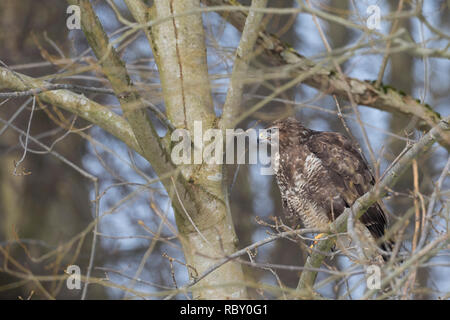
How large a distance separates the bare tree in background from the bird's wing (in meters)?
0.26

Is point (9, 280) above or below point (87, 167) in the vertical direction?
below

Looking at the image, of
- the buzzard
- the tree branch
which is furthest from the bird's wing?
the tree branch

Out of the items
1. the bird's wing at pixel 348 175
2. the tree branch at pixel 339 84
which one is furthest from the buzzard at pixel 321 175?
the tree branch at pixel 339 84

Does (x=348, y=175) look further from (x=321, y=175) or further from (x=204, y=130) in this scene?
(x=204, y=130)

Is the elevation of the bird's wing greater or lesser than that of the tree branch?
lesser

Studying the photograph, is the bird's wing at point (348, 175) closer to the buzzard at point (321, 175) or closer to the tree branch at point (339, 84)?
the buzzard at point (321, 175)

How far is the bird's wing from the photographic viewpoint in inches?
218

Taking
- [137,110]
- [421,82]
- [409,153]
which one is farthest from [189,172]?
[421,82]

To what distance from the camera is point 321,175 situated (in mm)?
5633

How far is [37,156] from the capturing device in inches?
380

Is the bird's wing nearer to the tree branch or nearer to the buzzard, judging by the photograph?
the buzzard

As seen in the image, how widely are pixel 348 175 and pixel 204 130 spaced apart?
147cm

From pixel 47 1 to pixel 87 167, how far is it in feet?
9.24
